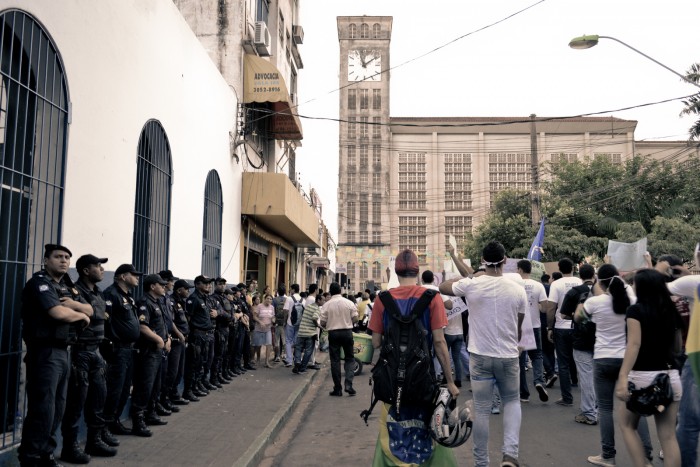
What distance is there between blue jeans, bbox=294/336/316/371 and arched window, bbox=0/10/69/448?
7355mm

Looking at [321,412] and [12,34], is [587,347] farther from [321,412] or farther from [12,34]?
[12,34]

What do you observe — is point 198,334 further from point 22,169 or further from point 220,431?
point 22,169

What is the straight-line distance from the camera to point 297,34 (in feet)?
82.7

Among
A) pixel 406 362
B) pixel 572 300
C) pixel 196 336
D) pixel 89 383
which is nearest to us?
pixel 406 362

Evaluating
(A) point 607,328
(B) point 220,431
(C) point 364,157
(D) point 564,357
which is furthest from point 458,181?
(A) point 607,328

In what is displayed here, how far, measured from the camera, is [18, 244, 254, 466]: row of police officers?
17.0 ft

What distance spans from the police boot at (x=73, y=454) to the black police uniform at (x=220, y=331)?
4.83 m

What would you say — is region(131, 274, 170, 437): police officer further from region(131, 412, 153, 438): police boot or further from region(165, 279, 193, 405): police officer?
region(165, 279, 193, 405): police officer

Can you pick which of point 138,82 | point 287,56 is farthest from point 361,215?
point 138,82

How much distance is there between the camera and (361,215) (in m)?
90.4

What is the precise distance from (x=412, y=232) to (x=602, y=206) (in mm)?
54911

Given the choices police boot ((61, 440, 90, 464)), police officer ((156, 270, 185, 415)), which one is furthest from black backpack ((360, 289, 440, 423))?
police officer ((156, 270, 185, 415))

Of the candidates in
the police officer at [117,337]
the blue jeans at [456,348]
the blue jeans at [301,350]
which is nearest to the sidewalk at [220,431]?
the police officer at [117,337]

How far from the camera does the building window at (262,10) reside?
1820cm
